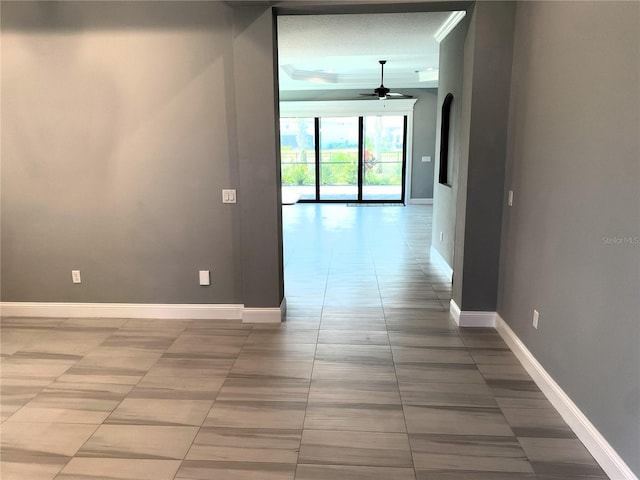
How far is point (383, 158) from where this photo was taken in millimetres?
11352

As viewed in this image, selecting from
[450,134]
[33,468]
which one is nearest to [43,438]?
[33,468]

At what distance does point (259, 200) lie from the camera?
3.56 meters

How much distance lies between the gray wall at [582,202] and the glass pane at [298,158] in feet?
28.0

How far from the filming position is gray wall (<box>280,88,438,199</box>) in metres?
10.7

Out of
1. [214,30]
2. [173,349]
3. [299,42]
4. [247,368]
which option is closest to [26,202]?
[173,349]

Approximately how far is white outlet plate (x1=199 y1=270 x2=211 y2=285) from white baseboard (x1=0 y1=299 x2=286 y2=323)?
211 millimetres

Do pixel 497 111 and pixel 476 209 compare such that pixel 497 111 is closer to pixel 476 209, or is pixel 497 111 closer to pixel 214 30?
pixel 476 209

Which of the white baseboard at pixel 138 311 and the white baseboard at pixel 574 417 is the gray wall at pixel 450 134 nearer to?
the white baseboard at pixel 574 417

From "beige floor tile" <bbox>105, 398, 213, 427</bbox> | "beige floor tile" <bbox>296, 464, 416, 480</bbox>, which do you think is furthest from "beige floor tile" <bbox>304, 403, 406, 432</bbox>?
"beige floor tile" <bbox>105, 398, 213, 427</bbox>

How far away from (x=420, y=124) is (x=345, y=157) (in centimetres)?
203

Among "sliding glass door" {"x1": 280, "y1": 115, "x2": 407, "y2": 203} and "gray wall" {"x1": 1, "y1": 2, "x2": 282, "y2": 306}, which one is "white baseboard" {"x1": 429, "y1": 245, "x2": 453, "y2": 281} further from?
"sliding glass door" {"x1": 280, "y1": 115, "x2": 407, "y2": 203}

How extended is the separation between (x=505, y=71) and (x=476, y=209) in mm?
1025

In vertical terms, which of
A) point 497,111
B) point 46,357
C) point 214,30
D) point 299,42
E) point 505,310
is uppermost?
point 299,42

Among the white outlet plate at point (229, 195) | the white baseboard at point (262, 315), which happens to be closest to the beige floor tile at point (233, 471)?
the white baseboard at point (262, 315)
